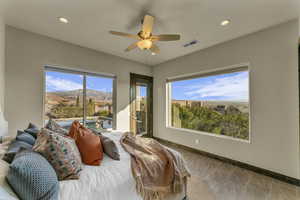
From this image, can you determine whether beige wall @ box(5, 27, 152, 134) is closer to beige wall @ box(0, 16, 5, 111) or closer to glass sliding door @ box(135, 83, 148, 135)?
beige wall @ box(0, 16, 5, 111)

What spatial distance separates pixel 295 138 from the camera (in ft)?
6.53

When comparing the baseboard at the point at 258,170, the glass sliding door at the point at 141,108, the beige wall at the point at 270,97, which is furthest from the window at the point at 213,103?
the glass sliding door at the point at 141,108

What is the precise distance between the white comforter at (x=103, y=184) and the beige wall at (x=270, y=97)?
98.5 inches

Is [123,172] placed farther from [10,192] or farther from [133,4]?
[133,4]

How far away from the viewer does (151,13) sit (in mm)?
1931

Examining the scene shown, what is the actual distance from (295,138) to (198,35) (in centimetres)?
249

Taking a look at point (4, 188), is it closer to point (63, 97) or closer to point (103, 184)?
point (103, 184)

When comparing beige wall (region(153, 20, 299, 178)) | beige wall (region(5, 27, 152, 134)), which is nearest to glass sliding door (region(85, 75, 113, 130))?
beige wall (region(5, 27, 152, 134))

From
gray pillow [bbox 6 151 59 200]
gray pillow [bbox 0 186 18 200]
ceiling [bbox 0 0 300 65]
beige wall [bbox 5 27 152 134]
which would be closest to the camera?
gray pillow [bbox 0 186 18 200]

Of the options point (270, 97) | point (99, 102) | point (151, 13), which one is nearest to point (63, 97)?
point (99, 102)

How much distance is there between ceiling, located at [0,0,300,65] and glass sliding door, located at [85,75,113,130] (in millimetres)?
1172

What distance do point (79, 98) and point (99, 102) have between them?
0.52 m

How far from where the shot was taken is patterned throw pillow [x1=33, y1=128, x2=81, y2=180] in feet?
3.44

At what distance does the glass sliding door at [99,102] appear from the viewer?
132 inches
